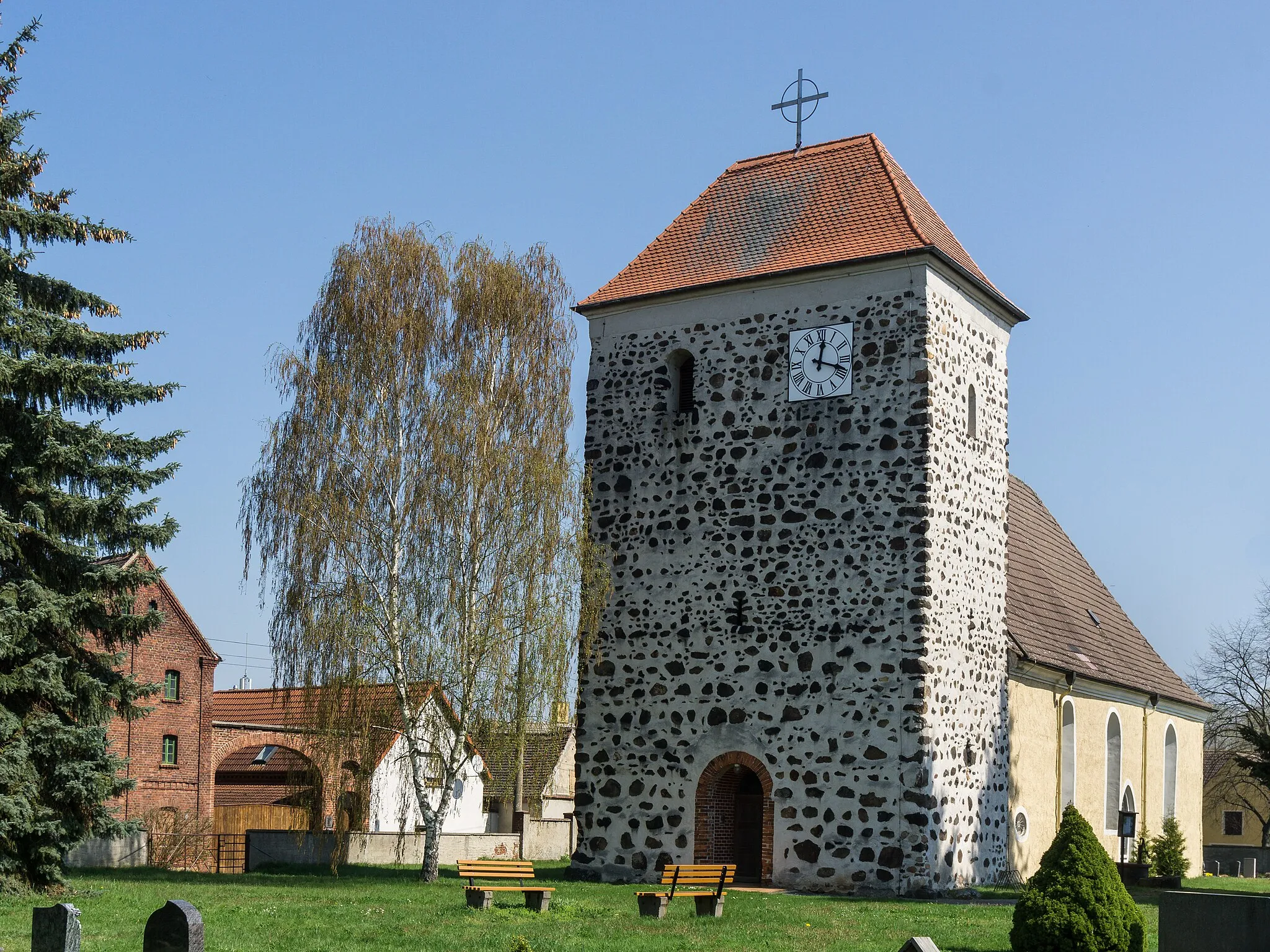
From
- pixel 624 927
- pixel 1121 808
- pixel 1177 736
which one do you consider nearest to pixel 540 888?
pixel 624 927

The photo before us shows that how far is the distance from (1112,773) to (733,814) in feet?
Answer: 37.6

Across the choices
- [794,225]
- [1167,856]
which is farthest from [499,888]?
[1167,856]

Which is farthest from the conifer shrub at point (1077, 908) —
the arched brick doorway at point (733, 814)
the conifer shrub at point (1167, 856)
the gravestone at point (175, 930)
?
the conifer shrub at point (1167, 856)

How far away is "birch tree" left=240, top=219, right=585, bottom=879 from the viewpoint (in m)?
21.8

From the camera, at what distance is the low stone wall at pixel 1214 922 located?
11273mm

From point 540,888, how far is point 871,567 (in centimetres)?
734

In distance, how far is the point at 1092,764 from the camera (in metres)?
29.1

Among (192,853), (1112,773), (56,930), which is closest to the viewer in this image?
(56,930)

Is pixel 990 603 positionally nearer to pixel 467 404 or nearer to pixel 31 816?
pixel 467 404

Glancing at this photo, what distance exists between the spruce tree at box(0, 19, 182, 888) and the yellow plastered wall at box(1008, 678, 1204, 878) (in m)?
14.5

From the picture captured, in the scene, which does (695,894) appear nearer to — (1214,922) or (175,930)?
(1214,922)

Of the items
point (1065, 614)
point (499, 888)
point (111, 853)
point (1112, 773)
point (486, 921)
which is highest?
point (1065, 614)

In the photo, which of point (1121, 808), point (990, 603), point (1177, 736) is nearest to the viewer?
point (990, 603)

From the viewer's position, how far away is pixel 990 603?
23.8 meters
